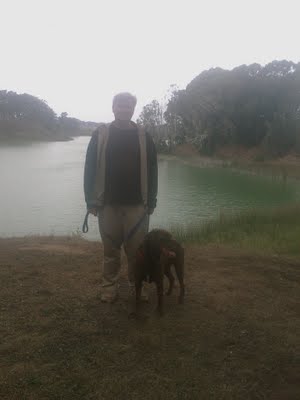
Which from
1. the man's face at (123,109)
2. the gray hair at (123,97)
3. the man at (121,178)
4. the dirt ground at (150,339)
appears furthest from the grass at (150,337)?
the gray hair at (123,97)

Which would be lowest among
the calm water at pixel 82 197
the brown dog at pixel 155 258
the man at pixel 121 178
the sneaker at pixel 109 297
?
the calm water at pixel 82 197

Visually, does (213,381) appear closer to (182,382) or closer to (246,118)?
(182,382)

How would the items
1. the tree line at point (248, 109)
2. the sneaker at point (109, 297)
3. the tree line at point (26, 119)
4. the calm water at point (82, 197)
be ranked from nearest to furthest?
the sneaker at point (109, 297) < the calm water at point (82, 197) < the tree line at point (248, 109) < the tree line at point (26, 119)

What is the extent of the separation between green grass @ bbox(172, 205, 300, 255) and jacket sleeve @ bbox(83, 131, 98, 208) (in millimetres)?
3586

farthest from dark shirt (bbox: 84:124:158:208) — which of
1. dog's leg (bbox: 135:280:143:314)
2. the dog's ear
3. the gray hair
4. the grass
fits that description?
the grass

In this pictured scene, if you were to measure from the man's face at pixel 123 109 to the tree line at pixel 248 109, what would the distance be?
1363 inches

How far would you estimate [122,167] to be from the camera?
353 centimetres

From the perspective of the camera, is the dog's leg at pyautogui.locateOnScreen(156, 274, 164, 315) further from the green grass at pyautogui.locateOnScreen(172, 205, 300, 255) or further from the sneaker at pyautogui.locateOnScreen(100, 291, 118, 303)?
the green grass at pyautogui.locateOnScreen(172, 205, 300, 255)

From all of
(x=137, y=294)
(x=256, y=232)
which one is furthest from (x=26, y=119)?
(x=137, y=294)

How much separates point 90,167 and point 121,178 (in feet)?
0.90

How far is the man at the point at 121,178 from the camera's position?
3523mm

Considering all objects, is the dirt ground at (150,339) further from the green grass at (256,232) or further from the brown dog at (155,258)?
the green grass at (256,232)

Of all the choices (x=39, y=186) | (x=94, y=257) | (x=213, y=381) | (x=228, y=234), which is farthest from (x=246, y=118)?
(x=213, y=381)

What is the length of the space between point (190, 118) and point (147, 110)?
1257 centimetres
